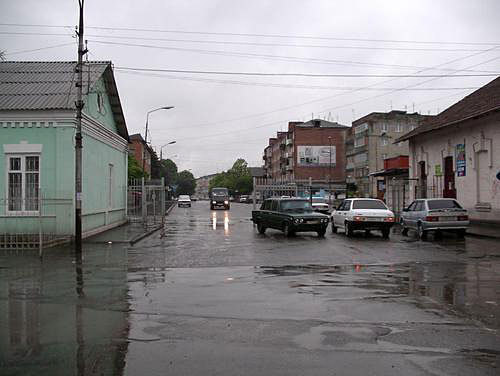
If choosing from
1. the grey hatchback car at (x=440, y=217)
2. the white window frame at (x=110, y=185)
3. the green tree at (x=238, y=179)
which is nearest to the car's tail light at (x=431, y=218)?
the grey hatchback car at (x=440, y=217)

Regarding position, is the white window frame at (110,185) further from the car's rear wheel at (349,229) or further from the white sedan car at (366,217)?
the car's rear wheel at (349,229)

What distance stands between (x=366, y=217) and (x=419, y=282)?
11.3 meters

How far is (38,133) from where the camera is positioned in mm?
19766

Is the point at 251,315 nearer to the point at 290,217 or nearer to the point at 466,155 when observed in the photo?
the point at 290,217

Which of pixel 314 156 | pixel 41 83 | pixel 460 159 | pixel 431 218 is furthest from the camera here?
pixel 314 156

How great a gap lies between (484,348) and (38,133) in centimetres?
1756

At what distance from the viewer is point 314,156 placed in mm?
107750

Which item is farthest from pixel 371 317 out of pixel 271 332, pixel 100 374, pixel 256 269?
pixel 256 269

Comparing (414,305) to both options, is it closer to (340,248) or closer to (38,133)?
(340,248)

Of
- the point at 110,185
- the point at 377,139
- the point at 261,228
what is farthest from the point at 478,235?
the point at 377,139

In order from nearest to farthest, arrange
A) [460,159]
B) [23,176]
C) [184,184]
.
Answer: [23,176] → [460,159] → [184,184]

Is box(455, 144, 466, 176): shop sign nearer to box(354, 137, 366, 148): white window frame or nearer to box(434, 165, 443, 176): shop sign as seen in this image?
box(434, 165, 443, 176): shop sign

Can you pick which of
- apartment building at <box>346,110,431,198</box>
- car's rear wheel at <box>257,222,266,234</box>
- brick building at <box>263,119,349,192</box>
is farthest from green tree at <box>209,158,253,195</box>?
car's rear wheel at <box>257,222,266,234</box>

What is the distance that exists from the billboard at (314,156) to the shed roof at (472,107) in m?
71.9
